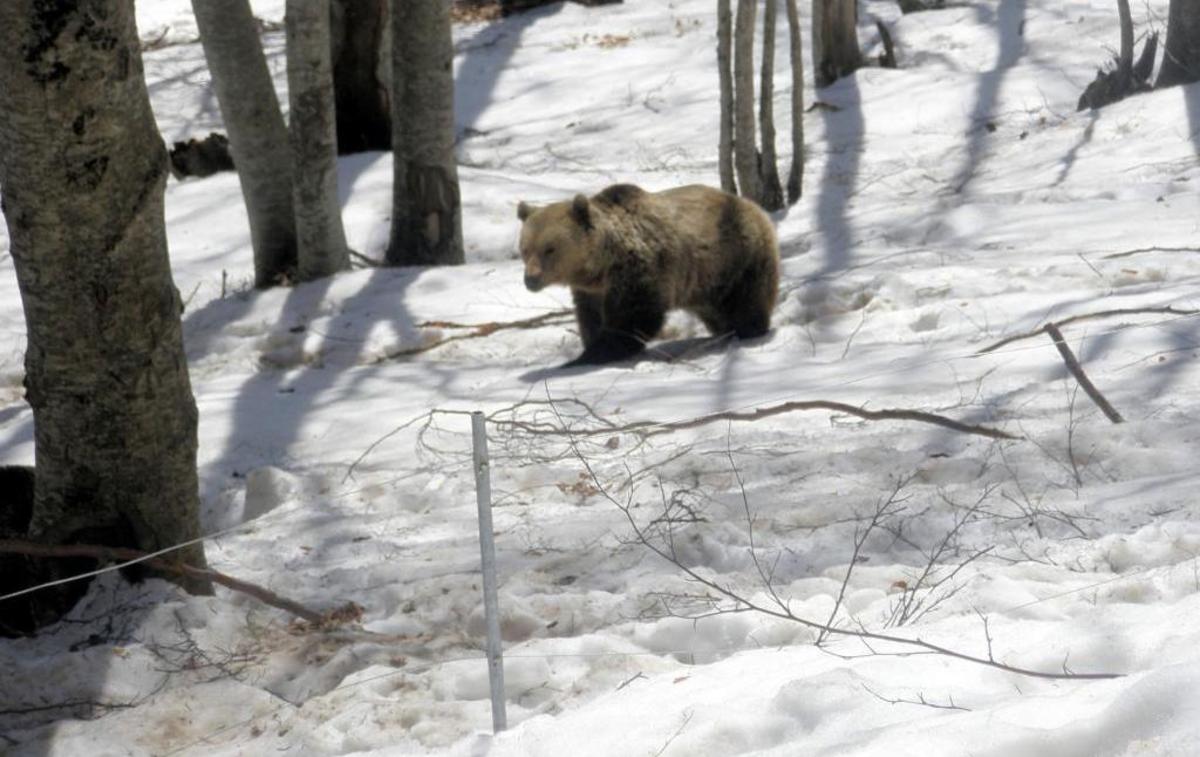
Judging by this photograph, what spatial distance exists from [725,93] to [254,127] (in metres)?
3.77

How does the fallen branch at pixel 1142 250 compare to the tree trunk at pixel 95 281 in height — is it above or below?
below

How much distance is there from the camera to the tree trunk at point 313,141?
9.66 meters

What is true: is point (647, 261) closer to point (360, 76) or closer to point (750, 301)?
point (750, 301)

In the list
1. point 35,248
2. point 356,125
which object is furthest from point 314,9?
point 35,248

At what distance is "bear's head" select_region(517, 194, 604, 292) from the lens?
862 cm

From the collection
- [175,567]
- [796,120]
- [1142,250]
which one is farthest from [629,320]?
[175,567]

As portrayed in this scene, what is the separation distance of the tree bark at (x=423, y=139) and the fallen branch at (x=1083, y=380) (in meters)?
5.62

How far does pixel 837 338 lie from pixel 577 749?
491 centimetres

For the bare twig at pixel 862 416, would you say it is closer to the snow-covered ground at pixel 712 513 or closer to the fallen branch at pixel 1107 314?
the snow-covered ground at pixel 712 513

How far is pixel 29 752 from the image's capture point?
13.3 feet

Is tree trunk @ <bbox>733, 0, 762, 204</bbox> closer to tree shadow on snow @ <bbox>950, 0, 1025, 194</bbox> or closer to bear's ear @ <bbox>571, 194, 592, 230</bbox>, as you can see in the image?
tree shadow on snow @ <bbox>950, 0, 1025, 194</bbox>

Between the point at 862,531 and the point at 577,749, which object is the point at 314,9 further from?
the point at 577,749

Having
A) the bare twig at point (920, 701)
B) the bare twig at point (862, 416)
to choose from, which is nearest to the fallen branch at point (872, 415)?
the bare twig at point (862, 416)

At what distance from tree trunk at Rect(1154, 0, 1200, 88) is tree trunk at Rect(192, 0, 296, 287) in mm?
7964
